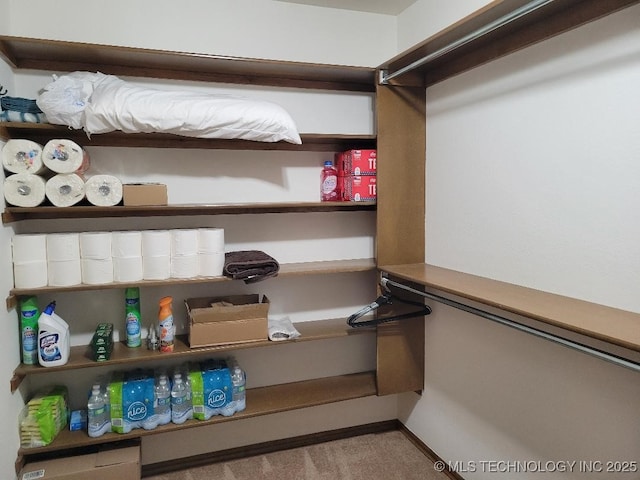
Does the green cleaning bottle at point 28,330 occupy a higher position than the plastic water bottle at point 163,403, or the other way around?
the green cleaning bottle at point 28,330

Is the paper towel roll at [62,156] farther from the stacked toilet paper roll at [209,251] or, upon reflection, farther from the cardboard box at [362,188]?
the cardboard box at [362,188]

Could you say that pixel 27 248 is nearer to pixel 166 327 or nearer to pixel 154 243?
pixel 154 243

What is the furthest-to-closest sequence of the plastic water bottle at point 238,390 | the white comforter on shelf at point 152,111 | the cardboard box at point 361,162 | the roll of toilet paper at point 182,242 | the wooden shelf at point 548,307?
the cardboard box at point 361,162, the plastic water bottle at point 238,390, the roll of toilet paper at point 182,242, the white comforter on shelf at point 152,111, the wooden shelf at point 548,307

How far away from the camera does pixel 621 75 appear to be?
1.42 m

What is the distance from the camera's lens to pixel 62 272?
1982 mm

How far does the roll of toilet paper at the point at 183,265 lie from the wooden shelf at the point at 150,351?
377 millimetres

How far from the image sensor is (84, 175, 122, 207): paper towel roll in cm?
197

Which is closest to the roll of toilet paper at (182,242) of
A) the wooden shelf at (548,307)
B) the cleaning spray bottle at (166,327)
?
the cleaning spray bottle at (166,327)

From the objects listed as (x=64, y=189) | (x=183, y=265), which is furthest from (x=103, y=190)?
(x=183, y=265)

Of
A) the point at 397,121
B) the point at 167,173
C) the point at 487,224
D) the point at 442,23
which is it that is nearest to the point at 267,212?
the point at 167,173

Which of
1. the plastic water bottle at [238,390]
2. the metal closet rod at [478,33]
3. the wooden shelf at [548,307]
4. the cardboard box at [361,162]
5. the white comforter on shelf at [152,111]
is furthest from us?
the cardboard box at [361,162]

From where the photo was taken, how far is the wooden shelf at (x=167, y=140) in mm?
1979

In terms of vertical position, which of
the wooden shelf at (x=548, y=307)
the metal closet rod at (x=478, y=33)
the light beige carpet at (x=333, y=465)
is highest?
the metal closet rod at (x=478, y=33)

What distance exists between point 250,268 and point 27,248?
98 cm
